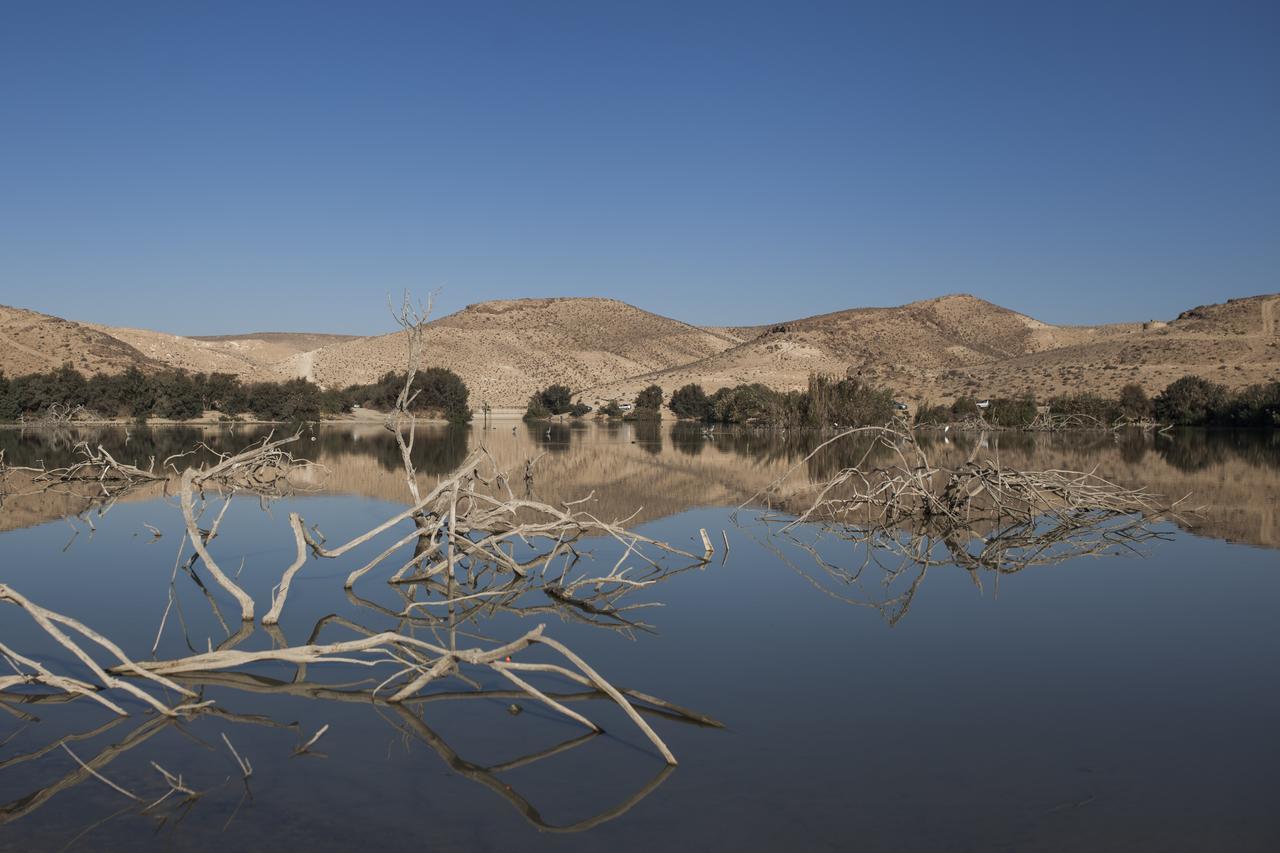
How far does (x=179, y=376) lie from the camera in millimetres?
58906

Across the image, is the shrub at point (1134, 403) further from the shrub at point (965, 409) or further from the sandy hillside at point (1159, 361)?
the shrub at point (965, 409)

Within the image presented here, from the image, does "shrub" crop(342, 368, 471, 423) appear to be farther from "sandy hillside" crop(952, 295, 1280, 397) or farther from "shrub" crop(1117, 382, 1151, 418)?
"shrub" crop(1117, 382, 1151, 418)

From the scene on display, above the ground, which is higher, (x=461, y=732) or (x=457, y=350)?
(x=457, y=350)

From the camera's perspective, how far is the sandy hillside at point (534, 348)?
98.4 meters

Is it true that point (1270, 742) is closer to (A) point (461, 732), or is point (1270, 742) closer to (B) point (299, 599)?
(A) point (461, 732)

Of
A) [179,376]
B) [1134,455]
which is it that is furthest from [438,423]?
[1134,455]

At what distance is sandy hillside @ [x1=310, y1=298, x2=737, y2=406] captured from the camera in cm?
9844

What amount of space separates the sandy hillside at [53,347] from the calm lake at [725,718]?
63.9 metres

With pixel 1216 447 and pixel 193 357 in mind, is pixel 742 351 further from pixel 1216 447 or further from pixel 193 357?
pixel 1216 447

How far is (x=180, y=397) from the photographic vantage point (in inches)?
2175

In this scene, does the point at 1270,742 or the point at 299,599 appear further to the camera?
the point at 299,599

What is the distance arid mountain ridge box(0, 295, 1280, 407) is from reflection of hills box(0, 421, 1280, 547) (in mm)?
21223

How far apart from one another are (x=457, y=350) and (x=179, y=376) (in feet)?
152

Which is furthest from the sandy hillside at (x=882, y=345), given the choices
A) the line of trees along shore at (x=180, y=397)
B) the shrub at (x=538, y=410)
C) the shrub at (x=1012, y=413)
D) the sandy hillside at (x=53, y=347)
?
the sandy hillside at (x=53, y=347)
